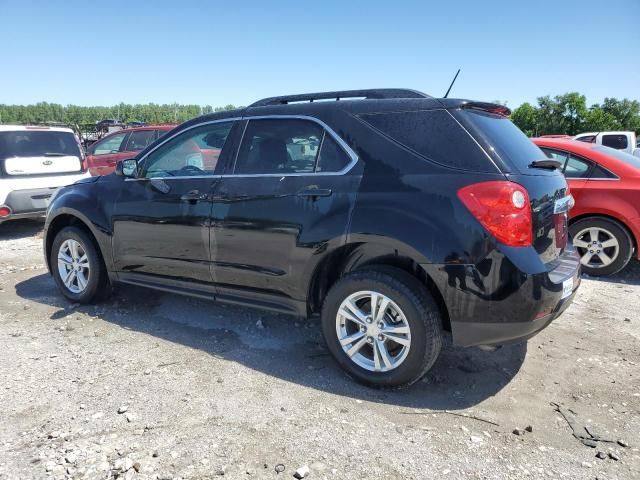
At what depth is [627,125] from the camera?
43469mm

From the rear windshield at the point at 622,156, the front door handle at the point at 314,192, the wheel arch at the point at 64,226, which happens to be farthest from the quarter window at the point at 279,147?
the rear windshield at the point at 622,156

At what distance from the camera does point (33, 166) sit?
8250mm

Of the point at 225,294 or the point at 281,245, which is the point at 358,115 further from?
the point at 225,294

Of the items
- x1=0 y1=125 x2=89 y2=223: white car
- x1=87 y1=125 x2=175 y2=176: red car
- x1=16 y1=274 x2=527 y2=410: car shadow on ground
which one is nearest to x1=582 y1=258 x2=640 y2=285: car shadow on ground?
x1=16 y1=274 x2=527 y2=410: car shadow on ground

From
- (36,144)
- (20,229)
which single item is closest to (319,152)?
(36,144)

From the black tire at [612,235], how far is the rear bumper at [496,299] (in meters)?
3.21

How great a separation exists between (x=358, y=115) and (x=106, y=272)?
9.77 ft

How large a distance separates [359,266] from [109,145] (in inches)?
408

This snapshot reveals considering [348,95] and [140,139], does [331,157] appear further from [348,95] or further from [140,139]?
[140,139]

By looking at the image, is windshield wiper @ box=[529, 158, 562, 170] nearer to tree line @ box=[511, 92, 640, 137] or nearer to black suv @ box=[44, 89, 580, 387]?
black suv @ box=[44, 89, 580, 387]

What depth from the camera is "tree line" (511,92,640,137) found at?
38281 mm

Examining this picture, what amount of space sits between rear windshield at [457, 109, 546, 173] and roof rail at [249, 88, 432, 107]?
39cm

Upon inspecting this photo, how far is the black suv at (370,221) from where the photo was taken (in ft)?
9.14

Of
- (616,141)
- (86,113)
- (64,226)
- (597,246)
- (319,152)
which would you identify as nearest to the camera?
(319,152)
